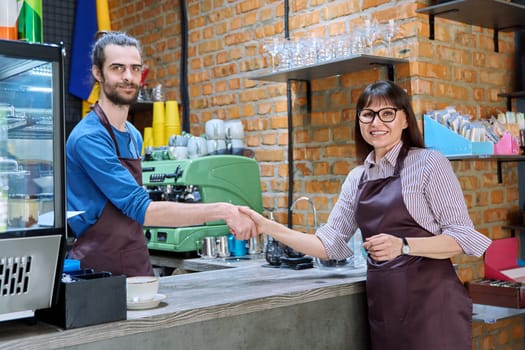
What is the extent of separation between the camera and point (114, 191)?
2.60 meters

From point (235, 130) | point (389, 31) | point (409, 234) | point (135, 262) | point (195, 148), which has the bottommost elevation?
point (135, 262)

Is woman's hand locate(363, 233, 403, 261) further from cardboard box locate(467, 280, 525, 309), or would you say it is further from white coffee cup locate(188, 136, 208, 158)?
white coffee cup locate(188, 136, 208, 158)

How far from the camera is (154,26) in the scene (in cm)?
521

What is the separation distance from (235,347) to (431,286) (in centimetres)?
78

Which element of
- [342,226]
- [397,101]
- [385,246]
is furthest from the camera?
[342,226]

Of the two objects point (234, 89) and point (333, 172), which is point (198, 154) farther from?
point (333, 172)

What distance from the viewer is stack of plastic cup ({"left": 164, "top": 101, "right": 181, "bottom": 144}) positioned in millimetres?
4715

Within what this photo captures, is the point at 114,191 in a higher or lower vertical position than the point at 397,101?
lower

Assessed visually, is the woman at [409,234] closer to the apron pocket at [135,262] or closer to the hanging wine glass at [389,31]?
the hanging wine glass at [389,31]

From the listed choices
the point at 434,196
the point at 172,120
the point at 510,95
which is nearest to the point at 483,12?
the point at 510,95

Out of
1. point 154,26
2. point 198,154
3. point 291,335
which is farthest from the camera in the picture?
point 154,26

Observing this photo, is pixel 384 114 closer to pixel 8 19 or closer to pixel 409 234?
pixel 409 234

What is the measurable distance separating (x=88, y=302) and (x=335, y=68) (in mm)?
2061

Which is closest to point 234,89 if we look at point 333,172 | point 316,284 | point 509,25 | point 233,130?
point 233,130
